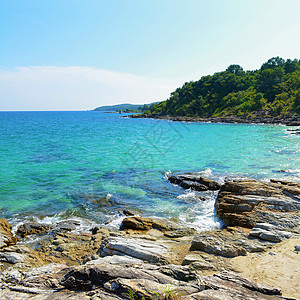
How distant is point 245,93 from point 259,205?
13147 cm

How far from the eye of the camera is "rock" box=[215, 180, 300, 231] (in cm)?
1098

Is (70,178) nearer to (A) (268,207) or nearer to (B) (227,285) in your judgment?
(A) (268,207)

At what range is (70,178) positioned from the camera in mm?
21484

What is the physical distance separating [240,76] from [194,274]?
171 meters

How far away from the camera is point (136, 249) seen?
8.16 m

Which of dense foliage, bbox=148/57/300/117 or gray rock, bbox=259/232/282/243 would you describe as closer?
gray rock, bbox=259/232/282/243

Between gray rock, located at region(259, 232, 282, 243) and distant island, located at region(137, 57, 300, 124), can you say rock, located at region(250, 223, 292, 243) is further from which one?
distant island, located at region(137, 57, 300, 124)

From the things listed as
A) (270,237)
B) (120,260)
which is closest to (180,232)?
(270,237)

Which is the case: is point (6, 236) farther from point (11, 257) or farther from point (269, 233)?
point (269, 233)

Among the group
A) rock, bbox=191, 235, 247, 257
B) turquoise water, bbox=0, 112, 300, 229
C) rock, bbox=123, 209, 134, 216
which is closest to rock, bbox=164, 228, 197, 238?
turquoise water, bbox=0, 112, 300, 229

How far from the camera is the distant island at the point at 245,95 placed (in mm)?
98188

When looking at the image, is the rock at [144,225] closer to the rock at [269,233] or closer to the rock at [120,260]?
the rock at [269,233]

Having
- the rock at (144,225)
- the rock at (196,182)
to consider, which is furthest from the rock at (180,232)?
the rock at (196,182)

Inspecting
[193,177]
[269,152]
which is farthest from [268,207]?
[269,152]
